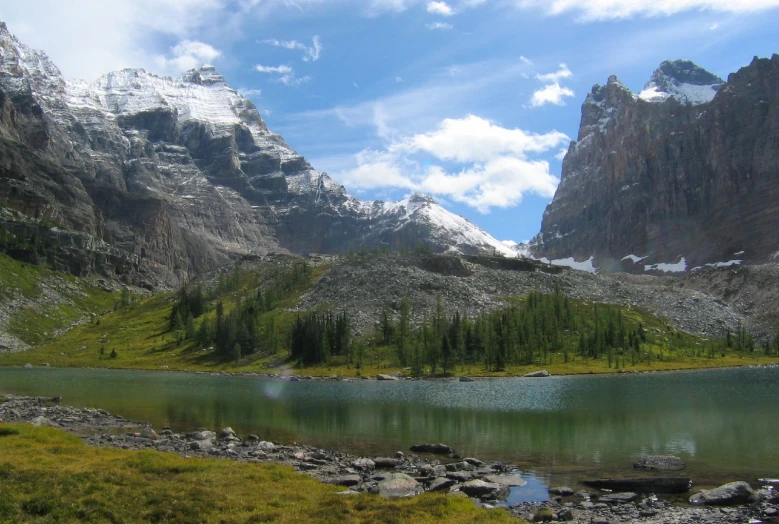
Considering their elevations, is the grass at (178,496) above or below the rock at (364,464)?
above

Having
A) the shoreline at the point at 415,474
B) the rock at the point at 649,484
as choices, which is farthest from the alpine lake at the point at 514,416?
the shoreline at the point at 415,474

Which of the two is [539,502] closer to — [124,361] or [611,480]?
[611,480]

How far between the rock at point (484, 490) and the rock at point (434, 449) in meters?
12.4

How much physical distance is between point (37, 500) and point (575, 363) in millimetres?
143045

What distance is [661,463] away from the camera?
40.3 metres

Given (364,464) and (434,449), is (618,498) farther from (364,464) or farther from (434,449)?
(434,449)

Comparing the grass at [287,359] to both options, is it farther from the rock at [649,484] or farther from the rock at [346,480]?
the rock at [346,480]

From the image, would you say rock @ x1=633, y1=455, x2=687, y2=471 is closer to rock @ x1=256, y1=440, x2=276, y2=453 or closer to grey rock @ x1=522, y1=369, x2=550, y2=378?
rock @ x1=256, y1=440, x2=276, y2=453

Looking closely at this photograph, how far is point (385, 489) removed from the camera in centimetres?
3169

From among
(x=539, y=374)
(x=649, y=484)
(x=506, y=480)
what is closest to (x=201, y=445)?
(x=506, y=480)

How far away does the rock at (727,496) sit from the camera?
1241 inches

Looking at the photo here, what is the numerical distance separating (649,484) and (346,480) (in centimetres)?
1690

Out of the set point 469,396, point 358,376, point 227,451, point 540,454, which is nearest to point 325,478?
point 227,451

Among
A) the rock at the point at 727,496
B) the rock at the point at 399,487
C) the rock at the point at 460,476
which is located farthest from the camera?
the rock at the point at 460,476
